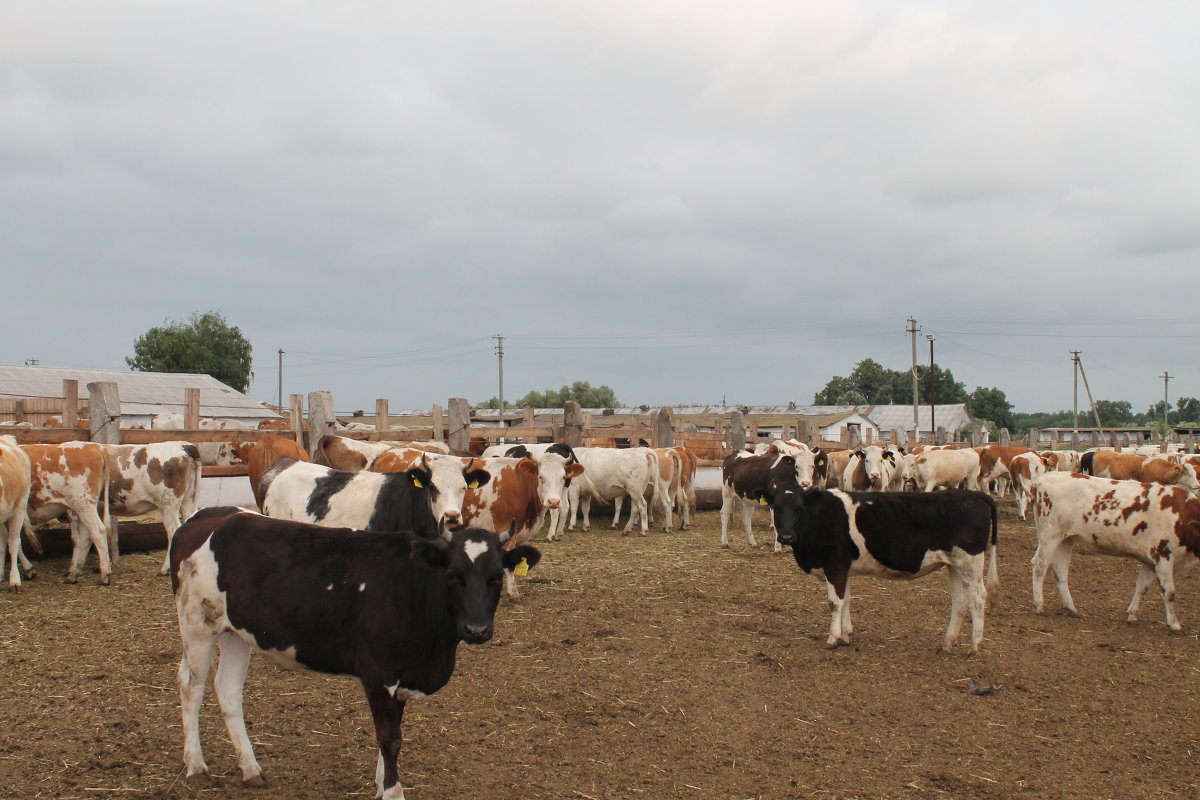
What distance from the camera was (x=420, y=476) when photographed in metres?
7.81

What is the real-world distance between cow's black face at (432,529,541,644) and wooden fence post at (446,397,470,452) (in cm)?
1182

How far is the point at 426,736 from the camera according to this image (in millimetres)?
5363

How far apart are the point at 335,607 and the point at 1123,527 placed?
7.48m

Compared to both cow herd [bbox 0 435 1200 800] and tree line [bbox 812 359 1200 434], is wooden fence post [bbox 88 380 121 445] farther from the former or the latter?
tree line [bbox 812 359 1200 434]

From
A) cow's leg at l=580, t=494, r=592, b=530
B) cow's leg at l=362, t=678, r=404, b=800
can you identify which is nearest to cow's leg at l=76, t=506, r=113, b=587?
cow's leg at l=362, t=678, r=404, b=800


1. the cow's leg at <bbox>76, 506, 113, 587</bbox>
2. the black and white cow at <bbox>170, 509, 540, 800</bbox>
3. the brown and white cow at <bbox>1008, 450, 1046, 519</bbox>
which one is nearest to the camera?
the black and white cow at <bbox>170, 509, 540, 800</bbox>

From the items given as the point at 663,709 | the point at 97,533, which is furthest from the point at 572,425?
the point at 663,709

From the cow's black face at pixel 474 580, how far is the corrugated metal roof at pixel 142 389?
3781 centimetres

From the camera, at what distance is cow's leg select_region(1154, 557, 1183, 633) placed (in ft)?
27.0

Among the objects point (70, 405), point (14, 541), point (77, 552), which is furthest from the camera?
point (70, 405)

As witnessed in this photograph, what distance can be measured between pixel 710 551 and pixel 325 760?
913 cm

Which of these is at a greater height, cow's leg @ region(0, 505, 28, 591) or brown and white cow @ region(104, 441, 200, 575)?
brown and white cow @ region(104, 441, 200, 575)

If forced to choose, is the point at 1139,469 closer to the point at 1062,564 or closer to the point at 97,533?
the point at 1062,564

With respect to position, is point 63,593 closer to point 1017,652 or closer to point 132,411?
point 1017,652
